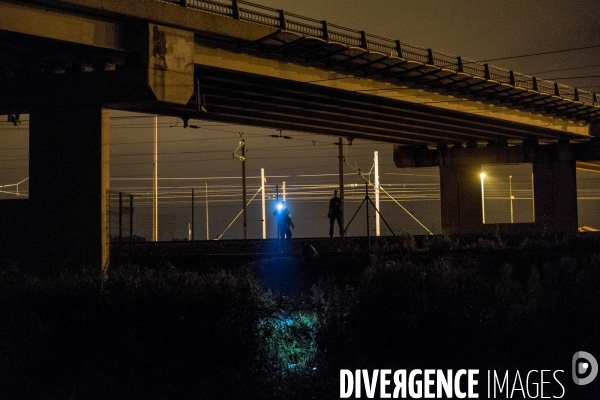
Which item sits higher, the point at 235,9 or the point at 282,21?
the point at 235,9

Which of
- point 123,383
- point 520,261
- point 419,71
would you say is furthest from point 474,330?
point 419,71

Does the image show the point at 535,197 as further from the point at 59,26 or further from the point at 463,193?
the point at 59,26

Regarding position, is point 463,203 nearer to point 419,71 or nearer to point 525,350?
point 419,71

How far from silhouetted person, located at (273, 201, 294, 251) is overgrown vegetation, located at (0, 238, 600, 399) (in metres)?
17.5

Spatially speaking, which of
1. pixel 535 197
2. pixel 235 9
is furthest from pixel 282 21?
pixel 535 197

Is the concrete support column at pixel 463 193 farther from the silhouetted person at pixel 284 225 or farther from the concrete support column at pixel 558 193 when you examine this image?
the silhouetted person at pixel 284 225

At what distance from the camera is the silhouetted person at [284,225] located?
101ft

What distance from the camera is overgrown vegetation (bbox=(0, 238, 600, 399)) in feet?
37.0

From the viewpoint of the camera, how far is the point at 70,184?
30.9 m

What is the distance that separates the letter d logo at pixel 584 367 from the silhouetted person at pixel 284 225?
19243mm

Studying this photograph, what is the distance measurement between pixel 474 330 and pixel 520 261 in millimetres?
13602

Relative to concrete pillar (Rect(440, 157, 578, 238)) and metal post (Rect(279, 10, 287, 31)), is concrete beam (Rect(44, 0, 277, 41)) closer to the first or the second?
metal post (Rect(279, 10, 287, 31))

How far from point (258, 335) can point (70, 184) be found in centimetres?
2076

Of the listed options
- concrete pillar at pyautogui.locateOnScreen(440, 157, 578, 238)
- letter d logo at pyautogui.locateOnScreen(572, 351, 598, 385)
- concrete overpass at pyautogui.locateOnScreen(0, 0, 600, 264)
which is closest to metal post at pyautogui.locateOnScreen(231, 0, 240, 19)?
concrete overpass at pyautogui.locateOnScreen(0, 0, 600, 264)
